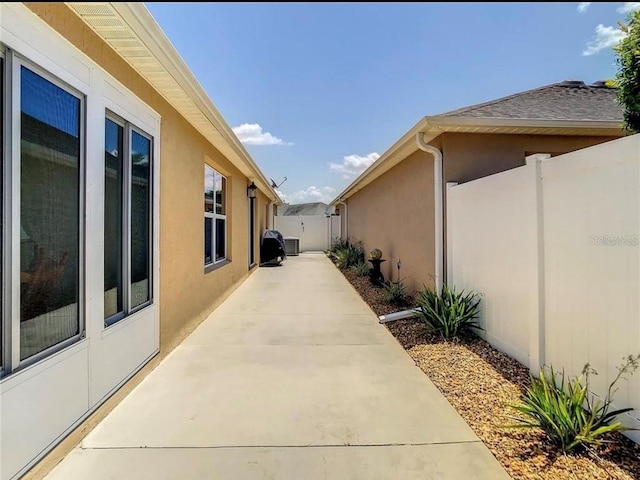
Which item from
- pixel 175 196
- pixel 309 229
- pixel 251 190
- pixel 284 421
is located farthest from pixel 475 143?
pixel 309 229

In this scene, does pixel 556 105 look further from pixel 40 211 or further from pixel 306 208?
pixel 306 208

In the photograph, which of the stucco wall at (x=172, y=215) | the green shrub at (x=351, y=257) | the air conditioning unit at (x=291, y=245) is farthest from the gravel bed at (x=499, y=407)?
the air conditioning unit at (x=291, y=245)

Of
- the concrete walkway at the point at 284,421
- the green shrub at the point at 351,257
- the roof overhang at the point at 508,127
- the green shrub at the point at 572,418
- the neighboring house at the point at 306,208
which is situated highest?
the neighboring house at the point at 306,208

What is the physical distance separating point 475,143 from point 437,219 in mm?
1245

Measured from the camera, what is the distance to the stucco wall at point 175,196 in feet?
9.25

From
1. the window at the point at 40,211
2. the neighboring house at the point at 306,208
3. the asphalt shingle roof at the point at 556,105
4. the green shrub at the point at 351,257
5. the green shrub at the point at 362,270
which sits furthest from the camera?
the neighboring house at the point at 306,208

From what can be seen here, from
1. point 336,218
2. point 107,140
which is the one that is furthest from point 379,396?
point 336,218

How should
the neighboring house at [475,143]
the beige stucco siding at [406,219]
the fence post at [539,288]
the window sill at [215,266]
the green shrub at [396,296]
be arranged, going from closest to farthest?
the fence post at [539,288]
the neighboring house at [475,143]
the beige stucco siding at [406,219]
the window sill at [215,266]
the green shrub at [396,296]

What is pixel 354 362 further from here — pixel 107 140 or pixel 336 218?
pixel 336 218

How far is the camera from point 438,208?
5.73 m

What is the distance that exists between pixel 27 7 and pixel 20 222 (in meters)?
1.24

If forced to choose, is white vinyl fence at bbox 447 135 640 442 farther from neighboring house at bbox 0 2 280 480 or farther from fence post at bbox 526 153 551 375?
neighboring house at bbox 0 2 280 480

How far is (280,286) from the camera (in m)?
9.77

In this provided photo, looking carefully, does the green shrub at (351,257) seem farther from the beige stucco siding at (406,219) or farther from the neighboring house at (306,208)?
the neighboring house at (306,208)
